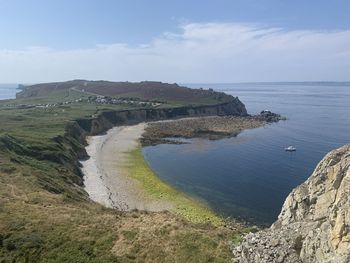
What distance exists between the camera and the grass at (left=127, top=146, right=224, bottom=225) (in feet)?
198

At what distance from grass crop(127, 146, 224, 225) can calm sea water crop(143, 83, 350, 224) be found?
230 cm

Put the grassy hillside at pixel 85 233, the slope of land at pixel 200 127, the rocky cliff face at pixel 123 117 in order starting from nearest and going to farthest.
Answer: the grassy hillside at pixel 85 233, the slope of land at pixel 200 127, the rocky cliff face at pixel 123 117

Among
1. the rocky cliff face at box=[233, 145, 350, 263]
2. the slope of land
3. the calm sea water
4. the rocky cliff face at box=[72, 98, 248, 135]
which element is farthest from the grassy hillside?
the rocky cliff face at box=[72, 98, 248, 135]

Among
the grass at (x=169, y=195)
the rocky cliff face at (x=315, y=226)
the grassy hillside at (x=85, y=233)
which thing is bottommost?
the grass at (x=169, y=195)

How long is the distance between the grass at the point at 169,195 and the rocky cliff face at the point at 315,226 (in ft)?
80.3

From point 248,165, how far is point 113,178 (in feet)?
114

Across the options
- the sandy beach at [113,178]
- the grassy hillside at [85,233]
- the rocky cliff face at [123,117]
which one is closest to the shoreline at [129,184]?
the sandy beach at [113,178]

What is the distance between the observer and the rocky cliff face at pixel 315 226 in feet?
79.4

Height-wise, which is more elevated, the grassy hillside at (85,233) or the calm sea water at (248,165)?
the grassy hillside at (85,233)

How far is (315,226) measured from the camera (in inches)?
1121

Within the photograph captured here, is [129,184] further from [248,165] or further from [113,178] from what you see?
[248,165]

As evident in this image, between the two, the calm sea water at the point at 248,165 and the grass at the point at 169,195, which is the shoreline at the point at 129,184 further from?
the calm sea water at the point at 248,165

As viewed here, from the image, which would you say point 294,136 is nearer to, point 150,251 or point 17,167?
point 17,167

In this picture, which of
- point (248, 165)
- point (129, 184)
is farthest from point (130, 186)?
point (248, 165)
